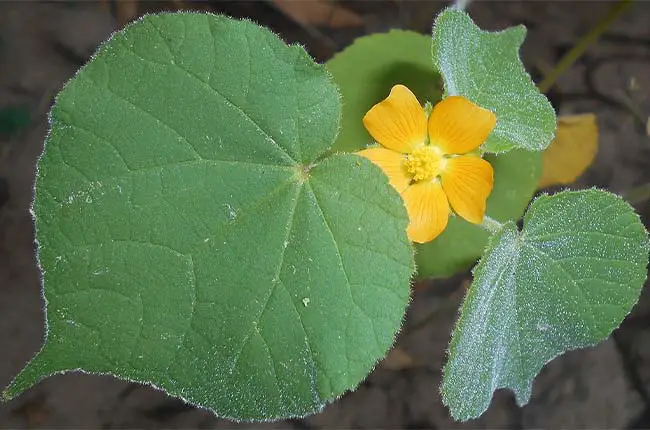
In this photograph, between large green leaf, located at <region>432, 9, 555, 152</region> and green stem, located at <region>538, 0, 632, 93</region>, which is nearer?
large green leaf, located at <region>432, 9, 555, 152</region>

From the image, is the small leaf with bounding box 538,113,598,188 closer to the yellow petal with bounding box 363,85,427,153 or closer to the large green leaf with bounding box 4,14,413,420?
the yellow petal with bounding box 363,85,427,153

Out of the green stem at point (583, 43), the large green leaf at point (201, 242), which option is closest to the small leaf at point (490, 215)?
the green stem at point (583, 43)

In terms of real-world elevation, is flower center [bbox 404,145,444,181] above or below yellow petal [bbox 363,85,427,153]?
below

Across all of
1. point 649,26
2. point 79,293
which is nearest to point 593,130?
point 649,26

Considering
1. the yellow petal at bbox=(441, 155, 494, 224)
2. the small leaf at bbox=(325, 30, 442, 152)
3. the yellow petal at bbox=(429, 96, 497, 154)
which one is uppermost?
the yellow petal at bbox=(429, 96, 497, 154)

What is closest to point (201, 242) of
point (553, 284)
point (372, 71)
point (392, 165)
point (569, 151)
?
point (392, 165)

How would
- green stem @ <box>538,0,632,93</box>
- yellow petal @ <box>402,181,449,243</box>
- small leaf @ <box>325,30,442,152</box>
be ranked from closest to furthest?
yellow petal @ <box>402,181,449,243</box> < small leaf @ <box>325,30,442,152</box> < green stem @ <box>538,0,632,93</box>

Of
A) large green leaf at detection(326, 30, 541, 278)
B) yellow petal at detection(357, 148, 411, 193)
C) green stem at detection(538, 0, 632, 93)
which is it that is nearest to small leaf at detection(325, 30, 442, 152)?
large green leaf at detection(326, 30, 541, 278)
